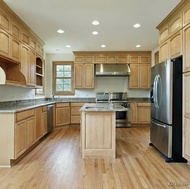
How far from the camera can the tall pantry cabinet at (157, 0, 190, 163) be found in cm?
287

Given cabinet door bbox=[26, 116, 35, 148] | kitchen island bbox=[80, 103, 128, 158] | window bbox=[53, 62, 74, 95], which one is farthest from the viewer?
window bbox=[53, 62, 74, 95]

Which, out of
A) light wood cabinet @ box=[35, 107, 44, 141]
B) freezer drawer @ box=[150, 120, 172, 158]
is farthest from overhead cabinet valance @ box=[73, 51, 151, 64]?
A: freezer drawer @ box=[150, 120, 172, 158]

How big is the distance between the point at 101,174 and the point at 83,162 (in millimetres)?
554

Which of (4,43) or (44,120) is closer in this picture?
(4,43)

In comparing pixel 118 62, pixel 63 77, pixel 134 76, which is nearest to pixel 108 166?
pixel 134 76

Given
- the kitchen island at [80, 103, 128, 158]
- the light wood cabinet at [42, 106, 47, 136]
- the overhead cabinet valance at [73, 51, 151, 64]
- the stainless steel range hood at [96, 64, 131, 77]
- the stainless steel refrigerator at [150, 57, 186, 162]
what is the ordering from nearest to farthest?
the stainless steel refrigerator at [150, 57, 186, 162]
the kitchen island at [80, 103, 128, 158]
the light wood cabinet at [42, 106, 47, 136]
the stainless steel range hood at [96, 64, 131, 77]
the overhead cabinet valance at [73, 51, 151, 64]

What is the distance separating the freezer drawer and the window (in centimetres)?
395

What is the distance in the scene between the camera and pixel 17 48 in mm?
3768

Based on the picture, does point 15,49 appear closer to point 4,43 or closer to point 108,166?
point 4,43

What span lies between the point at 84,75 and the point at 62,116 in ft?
5.51

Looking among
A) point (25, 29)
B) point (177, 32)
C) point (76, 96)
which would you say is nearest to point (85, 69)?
point (76, 96)

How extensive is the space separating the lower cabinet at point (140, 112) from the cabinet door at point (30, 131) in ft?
12.0

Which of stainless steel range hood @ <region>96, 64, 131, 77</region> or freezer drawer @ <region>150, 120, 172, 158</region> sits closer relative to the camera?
freezer drawer @ <region>150, 120, 172, 158</region>

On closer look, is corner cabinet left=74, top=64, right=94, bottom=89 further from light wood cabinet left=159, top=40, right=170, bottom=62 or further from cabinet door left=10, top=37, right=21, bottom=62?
light wood cabinet left=159, top=40, right=170, bottom=62
